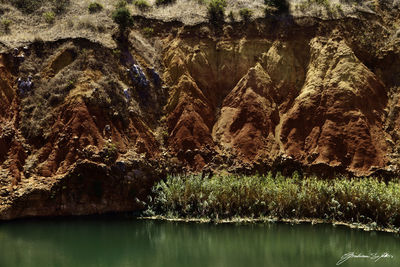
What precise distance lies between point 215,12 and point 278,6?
19.2 ft

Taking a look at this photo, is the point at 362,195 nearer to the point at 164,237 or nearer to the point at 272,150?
the point at 272,150

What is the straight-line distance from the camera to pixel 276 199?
30.1 m

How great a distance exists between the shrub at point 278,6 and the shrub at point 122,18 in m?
12.8

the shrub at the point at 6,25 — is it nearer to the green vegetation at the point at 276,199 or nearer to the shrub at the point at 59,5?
the shrub at the point at 59,5

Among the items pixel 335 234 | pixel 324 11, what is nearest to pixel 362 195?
pixel 335 234

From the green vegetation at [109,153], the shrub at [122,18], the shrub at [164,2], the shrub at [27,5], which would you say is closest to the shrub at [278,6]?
the shrub at [164,2]

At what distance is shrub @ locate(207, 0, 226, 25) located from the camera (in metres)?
42.4

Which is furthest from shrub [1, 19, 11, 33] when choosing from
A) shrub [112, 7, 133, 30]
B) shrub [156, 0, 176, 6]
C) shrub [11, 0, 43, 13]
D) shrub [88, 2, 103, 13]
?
shrub [156, 0, 176, 6]

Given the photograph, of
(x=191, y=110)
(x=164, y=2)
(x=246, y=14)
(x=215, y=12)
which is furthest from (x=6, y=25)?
(x=246, y=14)

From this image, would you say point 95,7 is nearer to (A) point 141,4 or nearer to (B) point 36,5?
(A) point 141,4

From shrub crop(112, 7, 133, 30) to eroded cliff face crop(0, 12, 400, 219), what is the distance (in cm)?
117

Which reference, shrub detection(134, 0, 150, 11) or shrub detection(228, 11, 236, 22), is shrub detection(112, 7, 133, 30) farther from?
shrub detection(228, 11, 236, 22)

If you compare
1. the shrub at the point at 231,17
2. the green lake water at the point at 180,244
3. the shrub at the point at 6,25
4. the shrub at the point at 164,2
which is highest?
the shrub at the point at 164,2

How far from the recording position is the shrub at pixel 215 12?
139 feet
